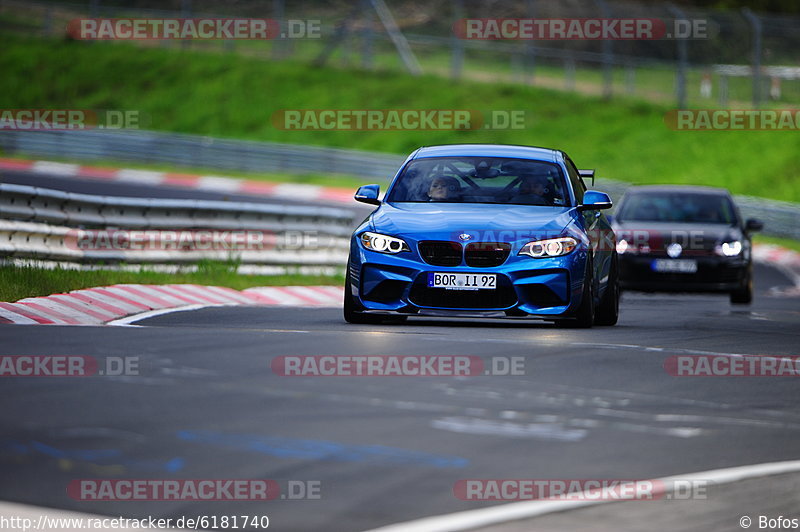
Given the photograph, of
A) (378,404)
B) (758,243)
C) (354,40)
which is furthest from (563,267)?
(354,40)

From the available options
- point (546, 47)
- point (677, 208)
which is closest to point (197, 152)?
point (546, 47)

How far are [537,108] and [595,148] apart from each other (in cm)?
358

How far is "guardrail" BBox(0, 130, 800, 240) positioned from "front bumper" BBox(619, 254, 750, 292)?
842 inches

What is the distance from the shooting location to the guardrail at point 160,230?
1519cm

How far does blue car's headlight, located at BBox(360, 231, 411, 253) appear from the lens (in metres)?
11.9

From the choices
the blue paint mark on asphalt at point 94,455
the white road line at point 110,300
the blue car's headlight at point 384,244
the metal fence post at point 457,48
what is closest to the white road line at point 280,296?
the white road line at point 110,300

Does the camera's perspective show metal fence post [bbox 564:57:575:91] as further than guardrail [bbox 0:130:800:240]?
Yes

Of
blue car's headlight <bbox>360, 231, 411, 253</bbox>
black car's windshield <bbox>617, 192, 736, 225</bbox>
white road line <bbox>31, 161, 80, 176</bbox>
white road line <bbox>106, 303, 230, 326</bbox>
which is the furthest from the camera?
white road line <bbox>31, 161, 80, 176</bbox>

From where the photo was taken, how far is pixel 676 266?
61.2ft

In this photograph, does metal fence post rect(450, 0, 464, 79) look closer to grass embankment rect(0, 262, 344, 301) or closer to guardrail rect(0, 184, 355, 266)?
guardrail rect(0, 184, 355, 266)

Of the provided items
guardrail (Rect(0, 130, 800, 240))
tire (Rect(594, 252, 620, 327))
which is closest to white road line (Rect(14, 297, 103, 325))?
tire (Rect(594, 252, 620, 327))

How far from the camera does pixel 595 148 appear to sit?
42906 mm

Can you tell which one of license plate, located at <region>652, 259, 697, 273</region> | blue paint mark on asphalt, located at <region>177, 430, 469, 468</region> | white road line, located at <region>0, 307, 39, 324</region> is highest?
blue paint mark on asphalt, located at <region>177, 430, 469, 468</region>

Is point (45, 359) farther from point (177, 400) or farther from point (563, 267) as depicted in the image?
point (563, 267)
